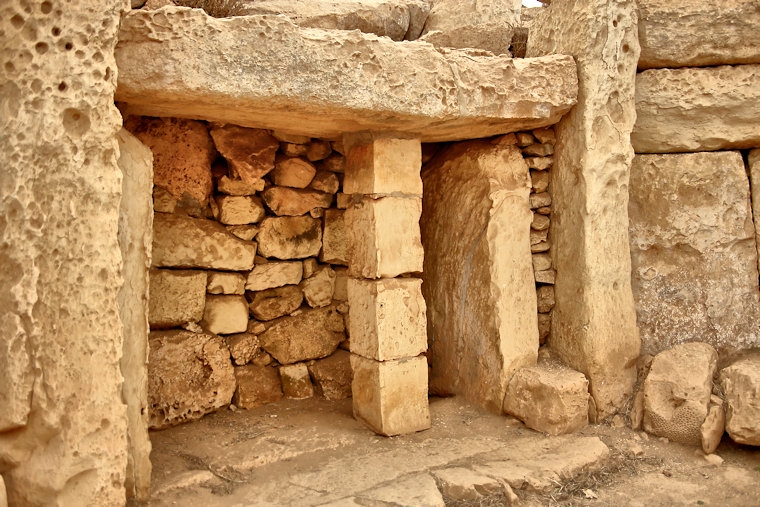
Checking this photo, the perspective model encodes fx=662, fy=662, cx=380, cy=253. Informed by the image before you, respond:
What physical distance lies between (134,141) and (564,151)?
2522 mm

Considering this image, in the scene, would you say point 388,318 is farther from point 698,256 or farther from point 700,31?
point 700,31

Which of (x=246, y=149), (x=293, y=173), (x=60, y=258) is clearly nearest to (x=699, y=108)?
(x=293, y=173)

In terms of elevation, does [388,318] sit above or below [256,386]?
above

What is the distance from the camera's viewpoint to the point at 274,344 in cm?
438

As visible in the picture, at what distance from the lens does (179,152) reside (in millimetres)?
3922

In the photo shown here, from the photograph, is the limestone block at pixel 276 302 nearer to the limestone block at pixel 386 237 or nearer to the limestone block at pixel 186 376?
the limestone block at pixel 186 376

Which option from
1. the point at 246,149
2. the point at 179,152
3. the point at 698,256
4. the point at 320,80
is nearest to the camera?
the point at 320,80

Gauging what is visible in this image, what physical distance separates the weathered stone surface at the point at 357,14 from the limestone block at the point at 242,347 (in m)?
2.06

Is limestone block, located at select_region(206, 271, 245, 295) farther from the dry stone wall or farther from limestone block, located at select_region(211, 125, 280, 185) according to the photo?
limestone block, located at select_region(211, 125, 280, 185)

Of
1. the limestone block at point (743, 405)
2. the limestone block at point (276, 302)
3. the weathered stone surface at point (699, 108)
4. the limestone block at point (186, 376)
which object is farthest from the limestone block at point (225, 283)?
the limestone block at point (743, 405)

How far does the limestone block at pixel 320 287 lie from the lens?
4.52m

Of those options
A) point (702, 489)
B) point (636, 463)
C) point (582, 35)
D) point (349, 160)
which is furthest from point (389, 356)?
point (582, 35)

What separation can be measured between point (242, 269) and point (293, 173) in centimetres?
71

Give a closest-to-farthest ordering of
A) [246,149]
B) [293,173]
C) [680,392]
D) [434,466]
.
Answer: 1. [434,466]
2. [680,392]
3. [246,149]
4. [293,173]
